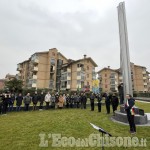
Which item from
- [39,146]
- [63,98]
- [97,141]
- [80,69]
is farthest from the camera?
[80,69]

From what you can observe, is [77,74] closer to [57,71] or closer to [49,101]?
[57,71]

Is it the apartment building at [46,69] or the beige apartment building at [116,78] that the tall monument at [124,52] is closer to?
the apartment building at [46,69]

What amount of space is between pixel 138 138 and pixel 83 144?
238cm

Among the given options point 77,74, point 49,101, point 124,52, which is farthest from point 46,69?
point 124,52

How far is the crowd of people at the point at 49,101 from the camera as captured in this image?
12184 mm

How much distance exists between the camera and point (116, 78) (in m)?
64.1

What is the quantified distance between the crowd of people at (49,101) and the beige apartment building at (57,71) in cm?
2803

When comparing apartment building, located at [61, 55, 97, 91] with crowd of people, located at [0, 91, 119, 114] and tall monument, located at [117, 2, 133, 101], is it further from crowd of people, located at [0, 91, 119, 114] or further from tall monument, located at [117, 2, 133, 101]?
tall monument, located at [117, 2, 133, 101]

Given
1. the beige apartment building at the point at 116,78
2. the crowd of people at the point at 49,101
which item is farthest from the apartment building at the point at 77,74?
the crowd of people at the point at 49,101

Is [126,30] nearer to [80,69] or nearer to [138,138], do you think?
[138,138]

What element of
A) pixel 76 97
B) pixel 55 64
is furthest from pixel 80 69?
pixel 76 97

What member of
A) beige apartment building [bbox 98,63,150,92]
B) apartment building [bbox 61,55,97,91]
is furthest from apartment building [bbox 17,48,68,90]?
beige apartment building [bbox 98,63,150,92]

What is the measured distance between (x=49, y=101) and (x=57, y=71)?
1328 inches

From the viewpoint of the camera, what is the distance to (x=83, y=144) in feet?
17.6
